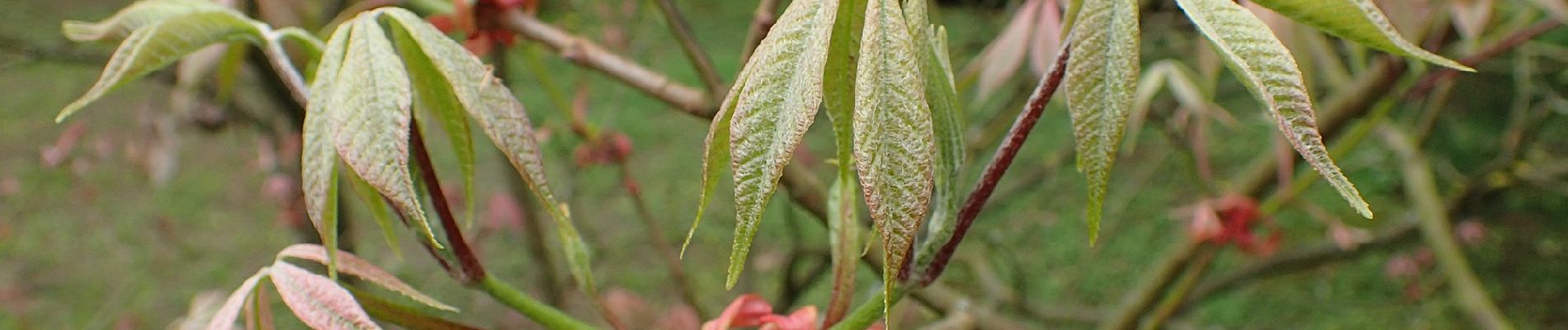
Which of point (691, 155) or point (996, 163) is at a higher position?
point (996, 163)

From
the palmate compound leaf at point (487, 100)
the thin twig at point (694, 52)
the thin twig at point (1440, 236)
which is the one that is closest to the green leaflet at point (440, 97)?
the palmate compound leaf at point (487, 100)

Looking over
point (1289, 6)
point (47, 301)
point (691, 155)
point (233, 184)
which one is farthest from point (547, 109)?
point (1289, 6)

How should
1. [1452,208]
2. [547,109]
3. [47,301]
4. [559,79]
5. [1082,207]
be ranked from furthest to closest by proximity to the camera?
[559,79]
[547,109]
[1082,207]
[47,301]
[1452,208]

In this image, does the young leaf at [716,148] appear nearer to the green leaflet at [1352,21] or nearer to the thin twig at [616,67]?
the green leaflet at [1352,21]

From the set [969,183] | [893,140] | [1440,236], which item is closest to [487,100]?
[893,140]

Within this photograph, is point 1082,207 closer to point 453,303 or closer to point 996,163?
point 453,303

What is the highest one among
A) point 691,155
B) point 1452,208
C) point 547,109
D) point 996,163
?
point 996,163

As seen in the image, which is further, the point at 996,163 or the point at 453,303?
the point at 453,303

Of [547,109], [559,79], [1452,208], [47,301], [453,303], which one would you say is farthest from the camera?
[559,79]
